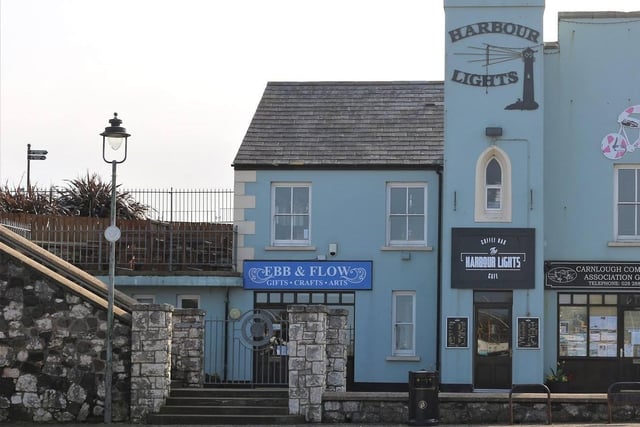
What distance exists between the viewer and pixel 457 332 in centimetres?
Answer: 2622

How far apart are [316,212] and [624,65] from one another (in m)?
7.60

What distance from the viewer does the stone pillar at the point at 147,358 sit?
68.2ft

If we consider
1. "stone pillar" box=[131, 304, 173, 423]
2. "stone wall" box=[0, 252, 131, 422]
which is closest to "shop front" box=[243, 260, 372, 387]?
"stone pillar" box=[131, 304, 173, 423]

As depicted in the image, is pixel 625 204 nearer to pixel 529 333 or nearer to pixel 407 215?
pixel 529 333

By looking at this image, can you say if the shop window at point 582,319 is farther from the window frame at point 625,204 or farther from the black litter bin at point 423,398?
the black litter bin at point 423,398

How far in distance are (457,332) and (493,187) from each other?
3214 mm

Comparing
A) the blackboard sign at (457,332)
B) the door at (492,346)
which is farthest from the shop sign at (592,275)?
the blackboard sign at (457,332)

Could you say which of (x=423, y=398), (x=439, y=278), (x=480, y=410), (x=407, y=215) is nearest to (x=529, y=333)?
(x=439, y=278)

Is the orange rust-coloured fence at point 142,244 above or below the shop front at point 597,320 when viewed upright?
above

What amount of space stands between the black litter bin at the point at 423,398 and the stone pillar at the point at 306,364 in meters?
1.57

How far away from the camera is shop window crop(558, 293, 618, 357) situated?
88.6ft

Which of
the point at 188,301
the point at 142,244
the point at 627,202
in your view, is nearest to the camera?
the point at 627,202

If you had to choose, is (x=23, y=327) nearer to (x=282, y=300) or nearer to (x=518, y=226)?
(x=282, y=300)

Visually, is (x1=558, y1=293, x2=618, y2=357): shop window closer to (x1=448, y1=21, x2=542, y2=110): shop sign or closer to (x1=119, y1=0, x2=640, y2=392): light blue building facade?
(x1=119, y1=0, x2=640, y2=392): light blue building facade
